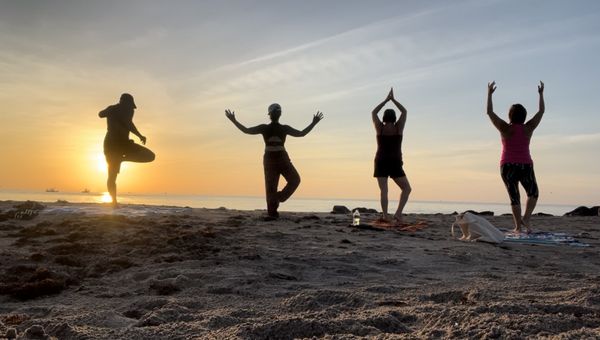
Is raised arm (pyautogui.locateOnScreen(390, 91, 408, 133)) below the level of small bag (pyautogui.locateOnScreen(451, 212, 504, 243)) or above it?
above

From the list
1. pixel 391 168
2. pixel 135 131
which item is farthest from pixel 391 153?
pixel 135 131

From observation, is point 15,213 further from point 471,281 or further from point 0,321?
point 471,281

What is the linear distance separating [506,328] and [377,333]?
70cm

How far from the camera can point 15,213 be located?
8438mm

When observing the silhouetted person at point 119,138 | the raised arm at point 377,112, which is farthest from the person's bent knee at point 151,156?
the raised arm at point 377,112

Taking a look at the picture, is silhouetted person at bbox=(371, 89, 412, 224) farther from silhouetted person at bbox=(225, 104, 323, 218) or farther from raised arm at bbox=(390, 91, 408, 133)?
silhouetted person at bbox=(225, 104, 323, 218)

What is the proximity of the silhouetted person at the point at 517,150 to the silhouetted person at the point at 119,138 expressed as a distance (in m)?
6.54

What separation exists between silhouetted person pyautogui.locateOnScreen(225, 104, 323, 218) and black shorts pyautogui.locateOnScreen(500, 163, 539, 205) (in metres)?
3.56

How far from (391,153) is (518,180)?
2.07 meters

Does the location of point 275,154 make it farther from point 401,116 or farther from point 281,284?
point 281,284

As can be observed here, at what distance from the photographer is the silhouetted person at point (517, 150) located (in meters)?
7.47

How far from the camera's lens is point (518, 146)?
295 inches

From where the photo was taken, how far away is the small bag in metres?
6.81

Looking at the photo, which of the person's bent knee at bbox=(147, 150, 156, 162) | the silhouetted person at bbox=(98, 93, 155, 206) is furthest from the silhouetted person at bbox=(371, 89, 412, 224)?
the silhouetted person at bbox=(98, 93, 155, 206)
